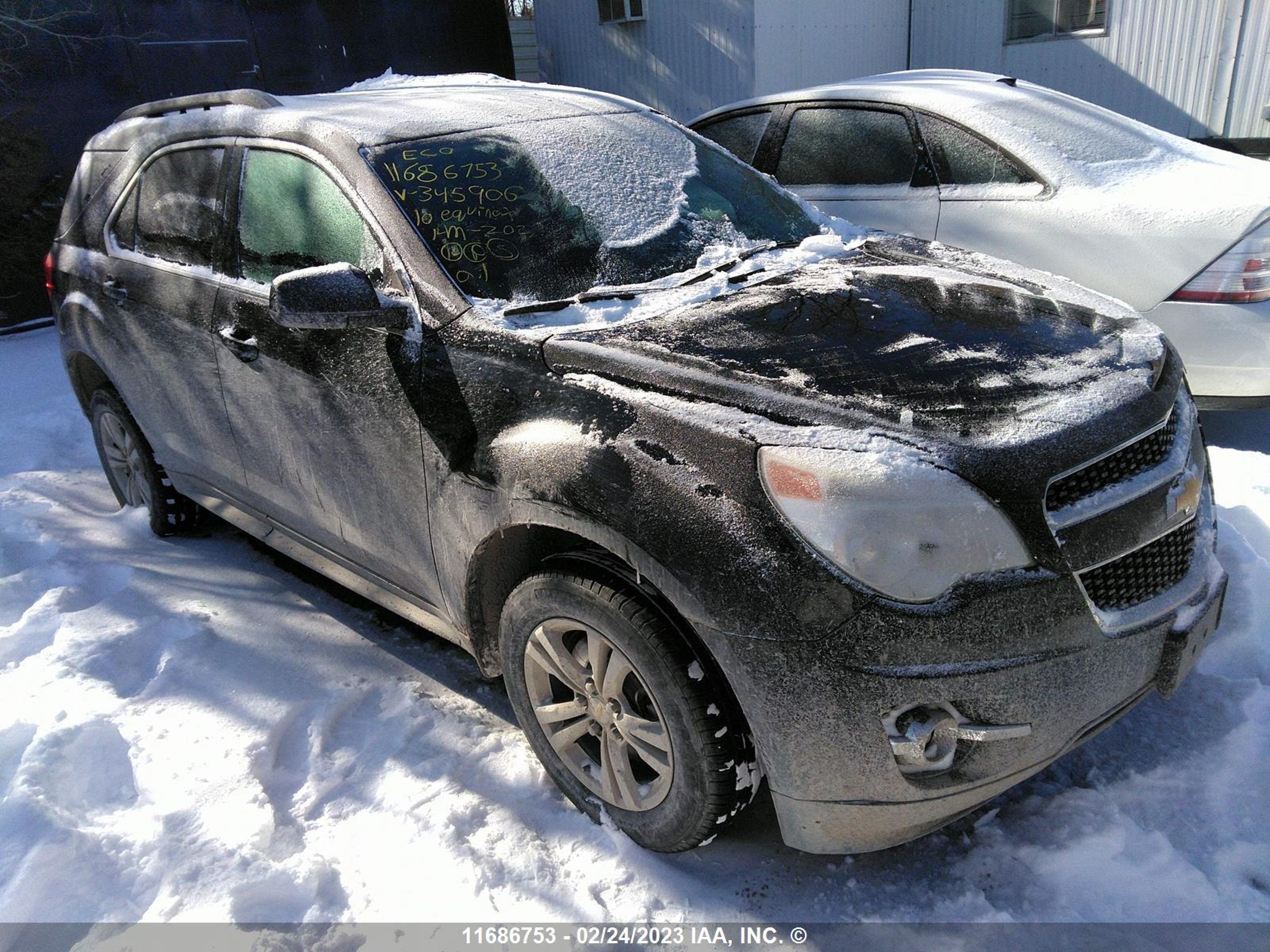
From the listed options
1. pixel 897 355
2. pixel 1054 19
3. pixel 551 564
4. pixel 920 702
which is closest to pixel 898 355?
pixel 897 355

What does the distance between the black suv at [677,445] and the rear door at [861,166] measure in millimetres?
1426

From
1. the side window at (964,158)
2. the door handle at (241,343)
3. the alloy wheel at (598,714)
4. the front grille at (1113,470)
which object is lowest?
the alloy wheel at (598,714)

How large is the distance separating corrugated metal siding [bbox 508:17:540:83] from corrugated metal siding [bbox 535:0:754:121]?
0.35ft

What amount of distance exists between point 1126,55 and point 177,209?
34.3ft

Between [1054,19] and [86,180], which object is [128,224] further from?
[1054,19]

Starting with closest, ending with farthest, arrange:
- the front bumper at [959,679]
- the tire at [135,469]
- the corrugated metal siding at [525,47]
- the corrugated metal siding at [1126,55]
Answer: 1. the front bumper at [959,679]
2. the tire at [135,469]
3. the corrugated metal siding at [1126,55]
4. the corrugated metal siding at [525,47]

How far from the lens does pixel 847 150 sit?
5027 millimetres

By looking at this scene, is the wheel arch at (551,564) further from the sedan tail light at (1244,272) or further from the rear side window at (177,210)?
the sedan tail light at (1244,272)

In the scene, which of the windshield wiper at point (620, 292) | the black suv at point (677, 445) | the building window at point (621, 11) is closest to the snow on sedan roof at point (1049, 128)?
the black suv at point (677, 445)

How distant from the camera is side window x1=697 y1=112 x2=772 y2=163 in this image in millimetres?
5344

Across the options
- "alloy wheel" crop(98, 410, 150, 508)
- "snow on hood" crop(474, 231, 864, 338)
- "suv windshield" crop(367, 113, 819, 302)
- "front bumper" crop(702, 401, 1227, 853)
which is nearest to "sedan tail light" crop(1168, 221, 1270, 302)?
"snow on hood" crop(474, 231, 864, 338)

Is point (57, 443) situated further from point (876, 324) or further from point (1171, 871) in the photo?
point (1171, 871)

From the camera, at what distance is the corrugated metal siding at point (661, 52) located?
1060 cm

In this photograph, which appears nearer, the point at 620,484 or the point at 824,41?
the point at 620,484
